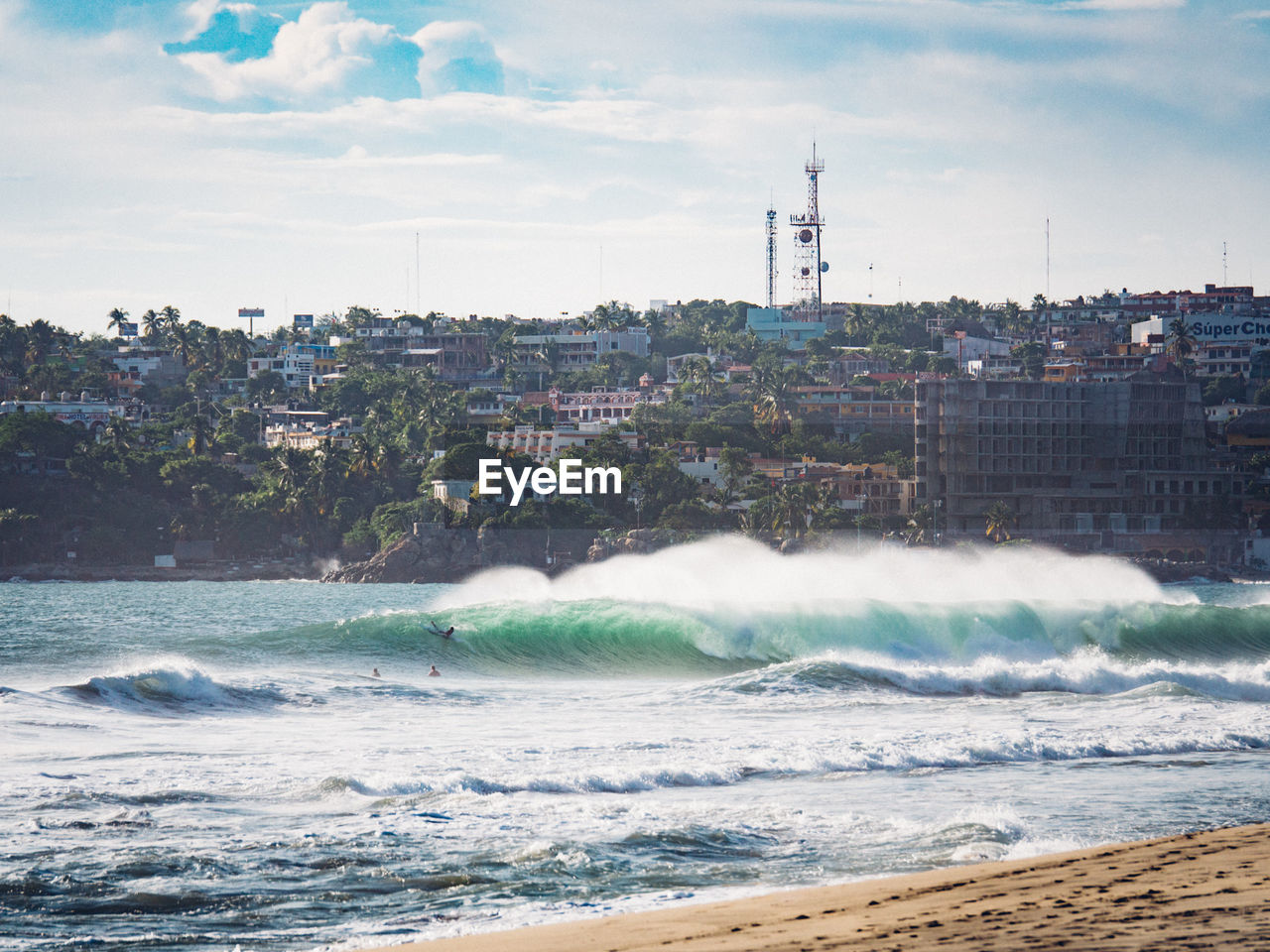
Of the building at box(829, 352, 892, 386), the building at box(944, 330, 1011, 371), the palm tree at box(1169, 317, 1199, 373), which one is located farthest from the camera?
the building at box(944, 330, 1011, 371)

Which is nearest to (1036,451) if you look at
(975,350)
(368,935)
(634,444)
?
(634,444)

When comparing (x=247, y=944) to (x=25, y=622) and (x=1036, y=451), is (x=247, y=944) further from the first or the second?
(x=1036, y=451)

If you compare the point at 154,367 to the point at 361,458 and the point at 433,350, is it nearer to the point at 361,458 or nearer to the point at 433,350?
the point at 433,350

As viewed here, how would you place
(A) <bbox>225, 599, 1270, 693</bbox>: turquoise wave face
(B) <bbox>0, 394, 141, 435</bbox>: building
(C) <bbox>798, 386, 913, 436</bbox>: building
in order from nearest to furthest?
(A) <bbox>225, 599, 1270, 693</bbox>: turquoise wave face
(C) <bbox>798, 386, 913, 436</bbox>: building
(B) <bbox>0, 394, 141, 435</bbox>: building

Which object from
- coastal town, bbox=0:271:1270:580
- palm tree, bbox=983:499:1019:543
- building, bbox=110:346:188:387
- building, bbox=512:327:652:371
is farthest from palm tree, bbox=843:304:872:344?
building, bbox=110:346:188:387

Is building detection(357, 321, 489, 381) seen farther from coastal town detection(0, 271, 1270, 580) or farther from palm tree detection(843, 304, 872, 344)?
palm tree detection(843, 304, 872, 344)

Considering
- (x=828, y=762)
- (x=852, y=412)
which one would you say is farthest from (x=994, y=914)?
(x=852, y=412)

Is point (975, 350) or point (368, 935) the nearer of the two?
point (368, 935)
